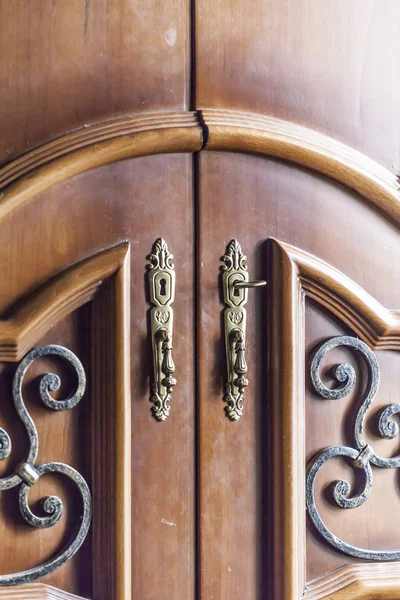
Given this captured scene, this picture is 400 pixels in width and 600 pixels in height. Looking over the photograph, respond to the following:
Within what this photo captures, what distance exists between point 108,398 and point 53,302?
112 mm

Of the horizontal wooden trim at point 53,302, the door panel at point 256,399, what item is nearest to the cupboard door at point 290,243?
the door panel at point 256,399

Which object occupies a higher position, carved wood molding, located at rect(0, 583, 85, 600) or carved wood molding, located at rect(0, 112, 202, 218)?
carved wood molding, located at rect(0, 112, 202, 218)

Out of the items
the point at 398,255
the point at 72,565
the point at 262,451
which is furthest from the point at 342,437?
the point at 72,565

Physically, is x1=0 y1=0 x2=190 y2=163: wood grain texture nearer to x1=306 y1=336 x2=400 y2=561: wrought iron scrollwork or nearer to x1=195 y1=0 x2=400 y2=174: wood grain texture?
x1=195 y1=0 x2=400 y2=174: wood grain texture

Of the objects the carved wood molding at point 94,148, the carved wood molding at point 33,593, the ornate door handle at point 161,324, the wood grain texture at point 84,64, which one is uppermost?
the wood grain texture at point 84,64

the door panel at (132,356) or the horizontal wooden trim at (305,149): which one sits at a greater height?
the horizontal wooden trim at (305,149)

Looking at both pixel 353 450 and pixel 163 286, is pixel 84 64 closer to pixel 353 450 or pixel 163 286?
pixel 163 286

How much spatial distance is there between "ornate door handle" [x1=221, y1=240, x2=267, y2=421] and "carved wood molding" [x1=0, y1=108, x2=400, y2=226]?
0.37ft

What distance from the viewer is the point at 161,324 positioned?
2.48 feet

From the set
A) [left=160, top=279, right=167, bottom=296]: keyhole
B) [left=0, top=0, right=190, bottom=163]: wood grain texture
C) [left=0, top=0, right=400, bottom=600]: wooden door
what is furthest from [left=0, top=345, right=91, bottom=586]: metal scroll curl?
[left=0, top=0, right=190, bottom=163]: wood grain texture

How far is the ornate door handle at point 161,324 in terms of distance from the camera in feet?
2.45

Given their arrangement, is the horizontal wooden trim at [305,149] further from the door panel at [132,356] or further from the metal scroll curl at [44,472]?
the metal scroll curl at [44,472]

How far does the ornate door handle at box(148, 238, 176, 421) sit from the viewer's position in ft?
2.45

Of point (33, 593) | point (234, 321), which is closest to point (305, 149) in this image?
point (234, 321)
